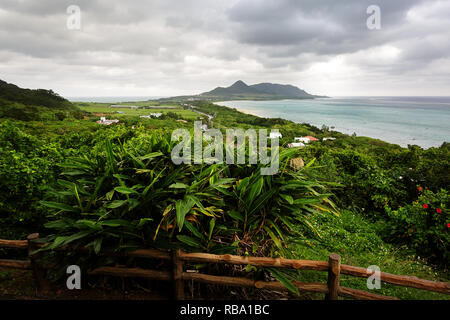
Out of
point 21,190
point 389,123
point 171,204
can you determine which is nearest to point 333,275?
point 171,204

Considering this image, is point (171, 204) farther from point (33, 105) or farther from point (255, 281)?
point (33, 105)

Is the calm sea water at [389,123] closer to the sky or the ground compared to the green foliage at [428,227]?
closer to the sky

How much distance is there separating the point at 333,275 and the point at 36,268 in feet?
10.2

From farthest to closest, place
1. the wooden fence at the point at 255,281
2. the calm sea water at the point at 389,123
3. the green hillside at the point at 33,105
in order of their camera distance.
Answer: the calm sea water at the point at 389,123
the green hillside at the point at 33,105
the wooden fence at the point at 255,281

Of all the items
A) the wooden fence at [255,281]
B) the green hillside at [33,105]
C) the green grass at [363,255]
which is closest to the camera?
the wooden fence at [255,281]

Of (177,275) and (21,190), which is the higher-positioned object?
(21,190)

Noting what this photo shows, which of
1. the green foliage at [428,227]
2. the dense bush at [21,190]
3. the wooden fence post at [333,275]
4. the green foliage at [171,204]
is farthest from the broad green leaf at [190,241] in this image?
the green foliage at [428,227]

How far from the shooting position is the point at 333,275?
7.18 ft

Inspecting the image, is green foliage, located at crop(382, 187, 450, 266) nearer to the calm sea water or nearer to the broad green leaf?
the broad green leaf

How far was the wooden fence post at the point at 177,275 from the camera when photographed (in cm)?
223

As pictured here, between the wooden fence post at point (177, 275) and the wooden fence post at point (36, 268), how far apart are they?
1.51 meters

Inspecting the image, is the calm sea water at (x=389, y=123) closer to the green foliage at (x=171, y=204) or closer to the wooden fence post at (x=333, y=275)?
the wooden fence post at (x=333, y=275)
